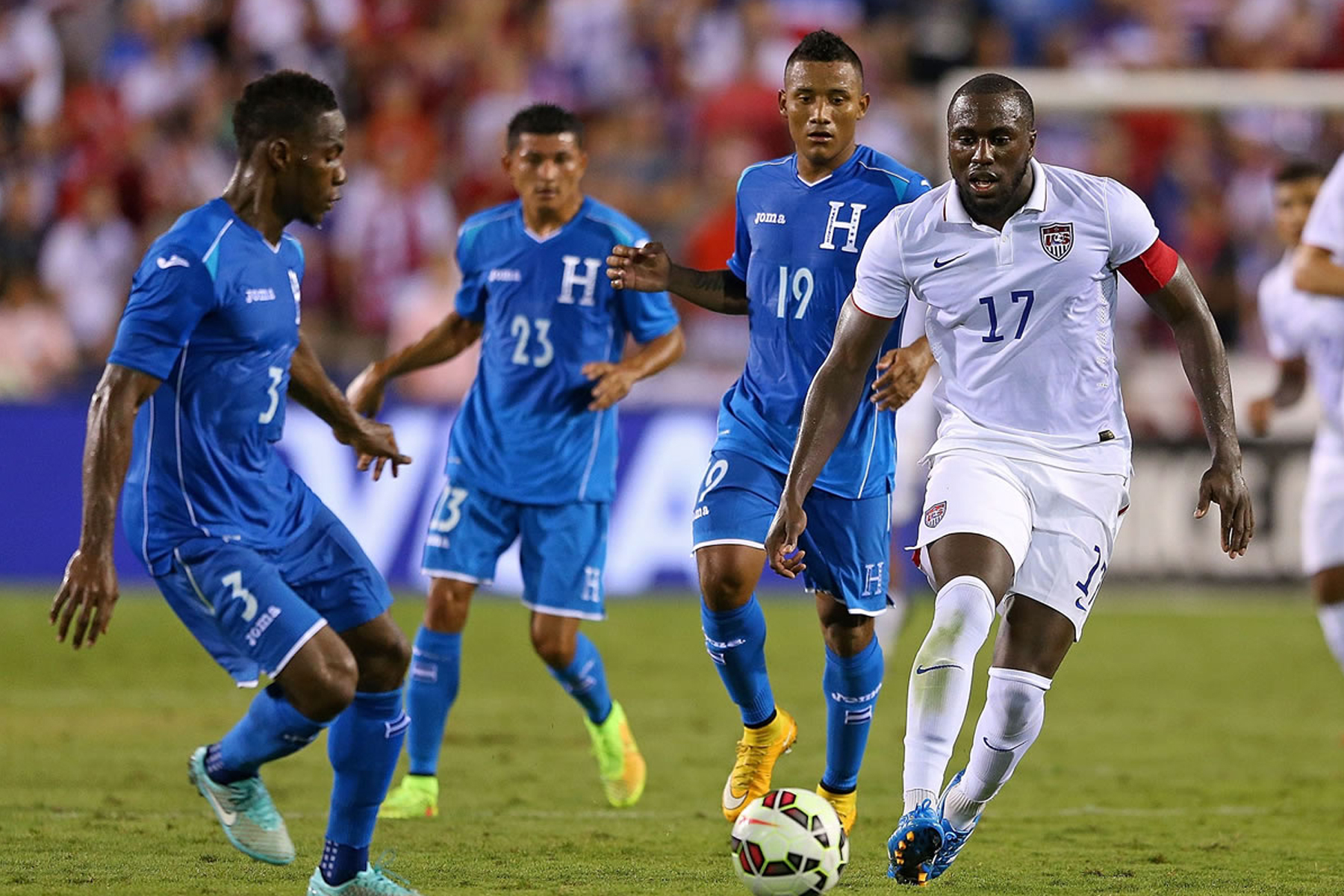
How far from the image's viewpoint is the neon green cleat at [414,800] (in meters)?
7.58

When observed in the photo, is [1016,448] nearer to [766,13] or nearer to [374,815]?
[374,815]

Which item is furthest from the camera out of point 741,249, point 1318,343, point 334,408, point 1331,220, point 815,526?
point 1318,343

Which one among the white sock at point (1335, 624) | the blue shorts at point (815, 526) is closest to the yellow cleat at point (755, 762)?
the blue shorts at point (815, 526)

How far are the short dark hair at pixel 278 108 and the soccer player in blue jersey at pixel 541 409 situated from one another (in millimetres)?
2221

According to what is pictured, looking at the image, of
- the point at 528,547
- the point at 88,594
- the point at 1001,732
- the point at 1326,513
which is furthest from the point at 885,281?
the point at 1326,513

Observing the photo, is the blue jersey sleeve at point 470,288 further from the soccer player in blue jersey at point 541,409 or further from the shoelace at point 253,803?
the shoelace at point 253,803

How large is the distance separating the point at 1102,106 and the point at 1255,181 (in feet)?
10.1

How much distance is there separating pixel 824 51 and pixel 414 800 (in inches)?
134

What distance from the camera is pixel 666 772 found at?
880 centimetres

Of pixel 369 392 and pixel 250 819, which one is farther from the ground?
pixel 369 392

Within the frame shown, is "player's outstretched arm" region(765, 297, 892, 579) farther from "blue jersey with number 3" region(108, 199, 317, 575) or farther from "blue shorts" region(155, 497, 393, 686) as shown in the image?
"blue jersey with number 3" region(108, 199, 317, 575)

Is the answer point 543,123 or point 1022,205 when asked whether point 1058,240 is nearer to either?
point 1022,205

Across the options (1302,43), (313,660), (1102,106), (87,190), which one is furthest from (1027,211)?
(1302,43)

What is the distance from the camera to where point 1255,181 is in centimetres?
1819
